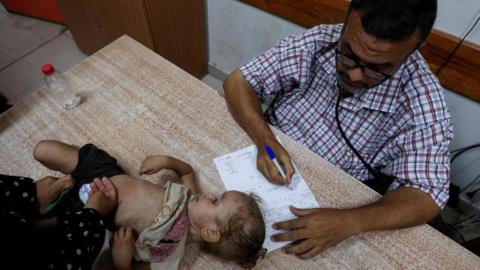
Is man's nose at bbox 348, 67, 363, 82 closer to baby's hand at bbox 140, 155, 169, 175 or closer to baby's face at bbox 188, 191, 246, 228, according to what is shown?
baby's face at bbox 188, 191, 246, 228

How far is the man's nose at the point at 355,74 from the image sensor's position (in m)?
0.97

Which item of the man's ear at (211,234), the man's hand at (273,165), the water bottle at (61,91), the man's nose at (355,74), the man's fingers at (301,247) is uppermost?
the man's nose at (355,74)

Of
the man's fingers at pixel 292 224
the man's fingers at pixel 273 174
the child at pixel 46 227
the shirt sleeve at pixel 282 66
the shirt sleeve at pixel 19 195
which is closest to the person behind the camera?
the child at pixel 46 227

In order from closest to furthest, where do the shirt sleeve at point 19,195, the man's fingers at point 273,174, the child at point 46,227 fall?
the child at point 46,227, the shirt sleeve at point 19,195, the man's fingers at point 273,174

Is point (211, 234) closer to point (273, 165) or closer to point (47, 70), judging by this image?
point (273, 165)

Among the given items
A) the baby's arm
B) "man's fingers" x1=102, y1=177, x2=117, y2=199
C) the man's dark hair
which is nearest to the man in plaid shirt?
the man's dark hair

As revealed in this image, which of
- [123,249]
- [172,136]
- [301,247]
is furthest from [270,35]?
[123,249]

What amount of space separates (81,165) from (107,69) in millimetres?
504

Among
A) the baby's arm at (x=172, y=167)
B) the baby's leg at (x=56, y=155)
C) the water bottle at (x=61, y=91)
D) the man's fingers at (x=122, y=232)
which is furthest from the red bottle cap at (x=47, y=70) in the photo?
the man's fingers at (x=122, y=232)

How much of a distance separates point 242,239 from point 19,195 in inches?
25.9

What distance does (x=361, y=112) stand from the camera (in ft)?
3.73

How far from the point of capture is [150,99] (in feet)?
4.09

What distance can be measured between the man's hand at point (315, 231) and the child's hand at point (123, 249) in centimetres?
43

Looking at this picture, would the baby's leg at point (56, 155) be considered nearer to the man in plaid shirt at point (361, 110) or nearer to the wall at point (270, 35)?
the man in plaid shirt at point (361, 110)
